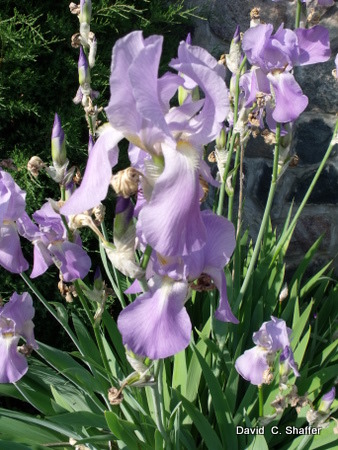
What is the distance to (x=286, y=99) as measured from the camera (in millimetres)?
1274

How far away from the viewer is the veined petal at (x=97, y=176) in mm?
674

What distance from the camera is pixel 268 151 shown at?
2.75 meters

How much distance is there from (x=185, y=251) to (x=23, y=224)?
1.82 ft

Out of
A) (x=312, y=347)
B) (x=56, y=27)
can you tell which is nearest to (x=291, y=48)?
(x=312, y=347)

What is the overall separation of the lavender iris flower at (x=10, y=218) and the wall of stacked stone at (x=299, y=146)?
6.39 ft

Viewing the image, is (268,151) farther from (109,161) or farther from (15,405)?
(109,161)

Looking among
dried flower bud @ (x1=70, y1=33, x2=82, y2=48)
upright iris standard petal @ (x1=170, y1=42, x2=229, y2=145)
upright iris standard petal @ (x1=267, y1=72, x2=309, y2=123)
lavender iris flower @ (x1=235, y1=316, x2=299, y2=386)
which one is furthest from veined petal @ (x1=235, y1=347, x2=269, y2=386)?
dried flower bud @ (x1=70, y1=33, x2=82, y2=48)

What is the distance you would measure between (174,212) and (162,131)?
11 cm

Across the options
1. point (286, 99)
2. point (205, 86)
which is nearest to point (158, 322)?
point (205, 86)

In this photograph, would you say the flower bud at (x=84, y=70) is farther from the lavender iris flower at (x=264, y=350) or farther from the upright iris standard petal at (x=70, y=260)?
the lavender iris flower at (x=264, y=350)

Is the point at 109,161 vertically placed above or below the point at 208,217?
above

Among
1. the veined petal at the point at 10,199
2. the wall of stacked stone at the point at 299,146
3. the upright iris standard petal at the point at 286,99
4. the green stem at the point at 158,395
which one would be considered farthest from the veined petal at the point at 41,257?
the wall of stacked stone at the point at 299,146

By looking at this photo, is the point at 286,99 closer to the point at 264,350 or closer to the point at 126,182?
the point at 264,350

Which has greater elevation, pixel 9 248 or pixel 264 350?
pixel 9 248
